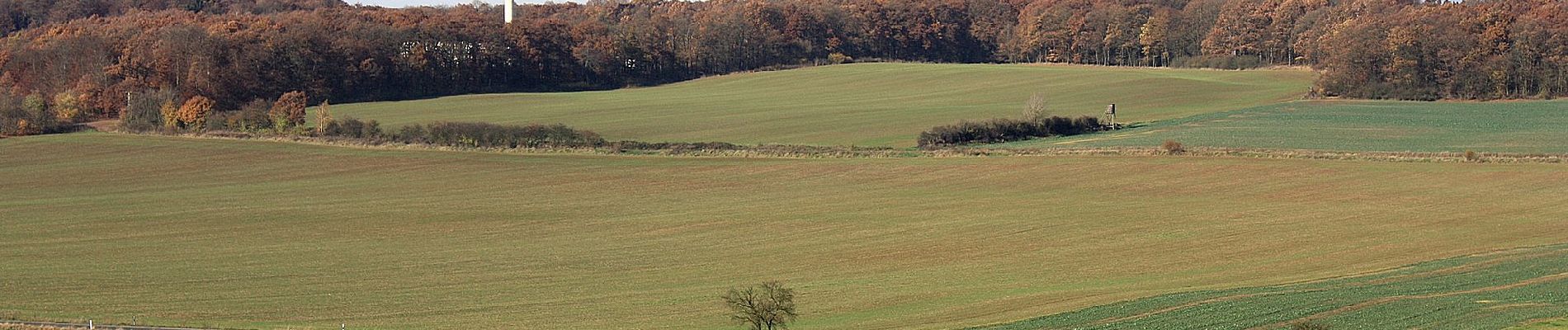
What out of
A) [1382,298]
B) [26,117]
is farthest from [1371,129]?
[26,117]

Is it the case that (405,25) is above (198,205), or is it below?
above

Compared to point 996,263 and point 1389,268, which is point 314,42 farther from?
point 1389,268

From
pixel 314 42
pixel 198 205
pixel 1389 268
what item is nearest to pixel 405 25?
pixel 314 42

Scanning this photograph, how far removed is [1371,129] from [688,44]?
77.5 metres

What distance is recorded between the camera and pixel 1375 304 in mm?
25469

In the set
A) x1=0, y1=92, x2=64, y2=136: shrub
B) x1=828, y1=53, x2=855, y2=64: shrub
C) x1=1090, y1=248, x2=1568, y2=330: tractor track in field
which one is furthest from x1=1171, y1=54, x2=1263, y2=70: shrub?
x1=1090, y1=248, x2=1568, y2=330: tractor track in field

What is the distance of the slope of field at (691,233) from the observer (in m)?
32.6

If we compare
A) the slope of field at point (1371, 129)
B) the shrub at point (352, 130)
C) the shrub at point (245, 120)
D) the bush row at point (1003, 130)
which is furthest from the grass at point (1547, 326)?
the shrub at point (245, 120)

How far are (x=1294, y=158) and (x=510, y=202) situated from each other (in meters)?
29.9

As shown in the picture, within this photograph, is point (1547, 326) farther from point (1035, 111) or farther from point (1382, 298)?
point (1035, 111)

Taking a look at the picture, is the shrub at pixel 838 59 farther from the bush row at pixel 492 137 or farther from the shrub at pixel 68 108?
the bush row at pixel 492 137

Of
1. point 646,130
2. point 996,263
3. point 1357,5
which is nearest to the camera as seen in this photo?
point 996,263

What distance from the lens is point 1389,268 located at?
1299 inches

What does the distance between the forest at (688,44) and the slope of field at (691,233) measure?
31.3 meters
